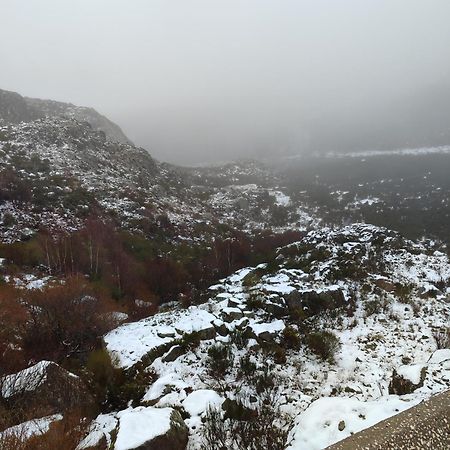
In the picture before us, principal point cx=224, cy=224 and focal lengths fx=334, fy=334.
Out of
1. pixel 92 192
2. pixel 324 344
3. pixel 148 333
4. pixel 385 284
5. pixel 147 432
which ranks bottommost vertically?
pixel 385 284

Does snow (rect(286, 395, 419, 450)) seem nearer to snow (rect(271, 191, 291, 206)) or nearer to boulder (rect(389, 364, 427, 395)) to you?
boulder (rect(389, 364, 427, 395))

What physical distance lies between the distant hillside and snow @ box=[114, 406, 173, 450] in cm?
7390

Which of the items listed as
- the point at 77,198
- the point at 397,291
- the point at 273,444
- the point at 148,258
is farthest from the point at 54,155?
the point at 273,444

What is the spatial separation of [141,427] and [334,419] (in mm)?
3668

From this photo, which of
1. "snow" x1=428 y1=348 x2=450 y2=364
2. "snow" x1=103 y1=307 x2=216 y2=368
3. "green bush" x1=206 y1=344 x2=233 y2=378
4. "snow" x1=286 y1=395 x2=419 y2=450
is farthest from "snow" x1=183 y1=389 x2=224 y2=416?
"snow" x1=428 y1=348 x2=450 y2=364

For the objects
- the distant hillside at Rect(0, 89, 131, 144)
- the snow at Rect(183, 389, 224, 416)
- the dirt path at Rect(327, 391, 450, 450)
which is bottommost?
the snow at Rect(183, 389, 224, 416)

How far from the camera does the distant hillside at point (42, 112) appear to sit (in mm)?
69812

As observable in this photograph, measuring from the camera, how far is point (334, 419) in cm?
641

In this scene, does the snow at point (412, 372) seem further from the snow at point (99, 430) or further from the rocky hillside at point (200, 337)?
the snow at point (99, 430)

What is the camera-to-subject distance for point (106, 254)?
24.5 metres

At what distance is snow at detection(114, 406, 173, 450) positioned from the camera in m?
5.86

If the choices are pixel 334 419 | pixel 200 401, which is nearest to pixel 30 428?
pixel 200 401

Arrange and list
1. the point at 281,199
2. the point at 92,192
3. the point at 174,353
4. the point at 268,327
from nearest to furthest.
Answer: the point at 174,353, the point at 268,327, the point at 92,192, the point at 281,199

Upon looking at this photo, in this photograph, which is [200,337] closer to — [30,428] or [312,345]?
[312,345]
